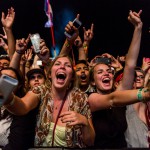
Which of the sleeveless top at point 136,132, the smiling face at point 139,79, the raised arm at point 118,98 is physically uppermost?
the smiling face at point 139,79

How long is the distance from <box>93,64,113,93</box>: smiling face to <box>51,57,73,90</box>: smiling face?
0.33 m

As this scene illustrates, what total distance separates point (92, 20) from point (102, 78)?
30.4ft

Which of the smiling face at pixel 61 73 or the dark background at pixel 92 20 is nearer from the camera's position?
the smiling face at pixel 61 73

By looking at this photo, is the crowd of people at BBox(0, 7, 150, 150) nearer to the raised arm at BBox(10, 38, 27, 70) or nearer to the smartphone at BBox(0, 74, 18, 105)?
the smartphone at BBox(0, 74, 18, 105)

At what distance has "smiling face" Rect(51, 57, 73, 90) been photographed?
2613mm

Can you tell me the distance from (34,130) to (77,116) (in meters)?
0.46

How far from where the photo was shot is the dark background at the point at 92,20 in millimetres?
11664

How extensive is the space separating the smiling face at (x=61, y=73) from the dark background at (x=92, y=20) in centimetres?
868

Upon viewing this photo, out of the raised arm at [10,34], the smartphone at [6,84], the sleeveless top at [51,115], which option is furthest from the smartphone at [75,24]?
the smartphone at [6,84]

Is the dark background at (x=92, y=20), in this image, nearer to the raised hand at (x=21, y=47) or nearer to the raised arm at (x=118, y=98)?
the raised hand at (x=21, y=47)

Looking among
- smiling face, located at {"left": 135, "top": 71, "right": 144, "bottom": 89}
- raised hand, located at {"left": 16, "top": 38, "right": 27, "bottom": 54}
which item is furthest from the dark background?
raised hand, located at {"left": 16, "top": 38, "right": 27, "bottom": 54}

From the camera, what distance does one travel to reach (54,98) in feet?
8.44

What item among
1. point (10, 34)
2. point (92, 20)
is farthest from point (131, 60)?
point (92, 20)

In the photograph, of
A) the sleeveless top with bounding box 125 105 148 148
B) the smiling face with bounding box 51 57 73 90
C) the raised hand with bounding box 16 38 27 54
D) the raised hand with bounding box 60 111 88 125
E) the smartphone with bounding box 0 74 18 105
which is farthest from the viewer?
the raised hand with bounding box 16 38 27 54
